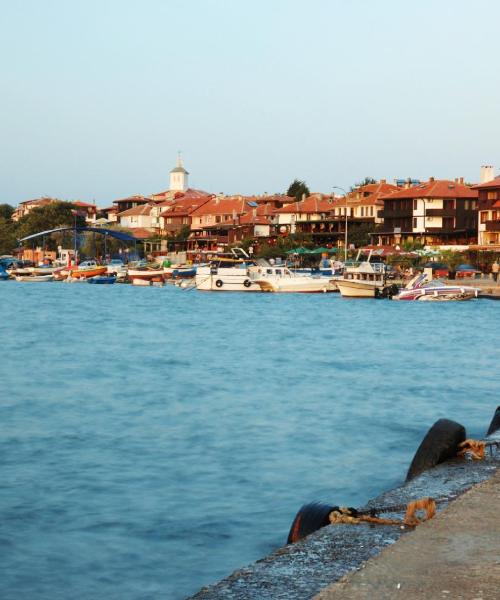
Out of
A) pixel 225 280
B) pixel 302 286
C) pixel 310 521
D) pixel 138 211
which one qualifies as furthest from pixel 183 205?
pixel 310 521

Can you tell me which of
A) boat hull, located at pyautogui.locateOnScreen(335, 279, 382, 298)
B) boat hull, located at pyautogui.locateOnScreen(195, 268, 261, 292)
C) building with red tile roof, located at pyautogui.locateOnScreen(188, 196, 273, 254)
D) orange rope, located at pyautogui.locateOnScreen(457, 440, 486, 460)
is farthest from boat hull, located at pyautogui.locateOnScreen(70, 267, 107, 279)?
orange rope, located at pyautogui.locateOnScreen(457, 440, 486, 460)

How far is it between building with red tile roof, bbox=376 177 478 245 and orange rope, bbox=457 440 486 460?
8699 cm

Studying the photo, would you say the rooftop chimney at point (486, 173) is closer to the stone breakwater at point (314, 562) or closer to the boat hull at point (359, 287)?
the boat hull at point (359, 287)

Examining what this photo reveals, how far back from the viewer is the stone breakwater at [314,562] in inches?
261

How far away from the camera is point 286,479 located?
44.2ft

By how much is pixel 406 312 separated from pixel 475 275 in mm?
24691

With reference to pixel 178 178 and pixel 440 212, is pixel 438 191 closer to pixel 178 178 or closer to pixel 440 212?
pixel 440 212

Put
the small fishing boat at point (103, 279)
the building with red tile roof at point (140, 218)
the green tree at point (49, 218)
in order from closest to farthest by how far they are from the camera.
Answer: the small fishing boat at point (103, 279)
the green tree at point (49, 218)
the building with red tile roof at point (140, 218)

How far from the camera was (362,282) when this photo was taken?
2685 inches

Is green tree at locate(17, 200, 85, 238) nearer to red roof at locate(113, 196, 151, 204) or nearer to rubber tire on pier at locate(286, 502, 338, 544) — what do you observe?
red roof at locate(113, 196, 151, 204)

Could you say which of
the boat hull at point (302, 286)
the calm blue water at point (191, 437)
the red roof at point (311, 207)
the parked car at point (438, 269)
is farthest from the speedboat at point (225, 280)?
the calm blue water at point (191, 437)

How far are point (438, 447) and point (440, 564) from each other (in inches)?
181

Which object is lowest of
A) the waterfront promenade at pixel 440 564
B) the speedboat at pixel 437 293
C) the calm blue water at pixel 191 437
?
the calm blue water at pixel 191 437

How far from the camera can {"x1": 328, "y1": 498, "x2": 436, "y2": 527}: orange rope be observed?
26.2ft
